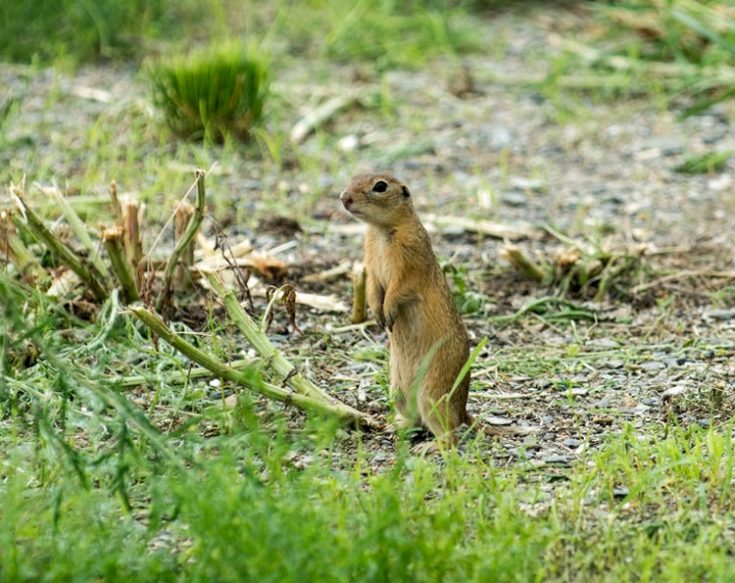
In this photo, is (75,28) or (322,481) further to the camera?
(75,28)

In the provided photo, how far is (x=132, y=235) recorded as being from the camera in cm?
488

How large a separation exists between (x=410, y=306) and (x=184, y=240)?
84 centimetres

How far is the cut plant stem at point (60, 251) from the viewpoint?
4496 millimetres

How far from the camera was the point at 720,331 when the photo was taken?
16.7 ft

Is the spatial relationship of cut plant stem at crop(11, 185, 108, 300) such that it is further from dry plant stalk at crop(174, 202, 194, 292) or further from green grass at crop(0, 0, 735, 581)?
dry plant stalk at crop(174, 202, 194, 292)

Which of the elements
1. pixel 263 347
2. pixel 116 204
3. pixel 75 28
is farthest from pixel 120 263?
pixel 75 28

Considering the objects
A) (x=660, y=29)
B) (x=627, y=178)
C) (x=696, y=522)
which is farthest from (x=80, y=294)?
(x=660, y=29)

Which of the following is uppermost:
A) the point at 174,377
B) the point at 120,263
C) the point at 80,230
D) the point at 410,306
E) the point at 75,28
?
the point at 410,306

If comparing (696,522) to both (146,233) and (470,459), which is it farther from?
(146,233)

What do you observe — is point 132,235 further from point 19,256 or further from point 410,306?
point 410,306

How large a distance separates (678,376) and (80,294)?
7.06 ft

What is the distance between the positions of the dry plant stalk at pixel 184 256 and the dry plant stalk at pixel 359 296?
61cm

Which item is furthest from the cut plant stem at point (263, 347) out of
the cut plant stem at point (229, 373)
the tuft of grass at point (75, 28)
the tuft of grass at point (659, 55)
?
the tuft of grass at point (75, 28)

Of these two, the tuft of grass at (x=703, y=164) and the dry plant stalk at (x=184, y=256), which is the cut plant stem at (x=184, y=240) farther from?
the tuft of grass at (x=703, y=164)
